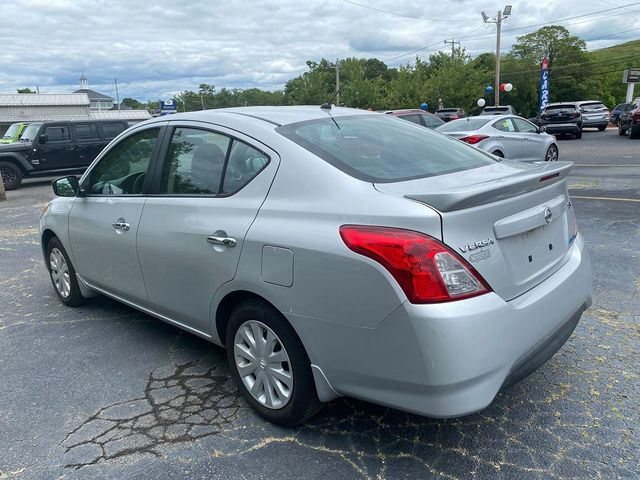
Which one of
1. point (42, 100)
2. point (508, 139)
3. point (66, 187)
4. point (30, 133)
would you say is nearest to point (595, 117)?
point (508, 139)

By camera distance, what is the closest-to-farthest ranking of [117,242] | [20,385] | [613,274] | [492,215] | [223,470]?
[492,215]
[223,470]
[20,385]
[117,242]
[613,274]

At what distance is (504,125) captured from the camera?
461 inches

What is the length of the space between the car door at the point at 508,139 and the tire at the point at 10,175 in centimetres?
1280

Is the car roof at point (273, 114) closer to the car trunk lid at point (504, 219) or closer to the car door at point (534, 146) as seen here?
the car trunk lid at point (504, 219)

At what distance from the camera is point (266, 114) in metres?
3.18

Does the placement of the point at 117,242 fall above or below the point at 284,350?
above

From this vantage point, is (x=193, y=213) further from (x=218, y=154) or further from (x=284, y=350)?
(x=284, y=350)

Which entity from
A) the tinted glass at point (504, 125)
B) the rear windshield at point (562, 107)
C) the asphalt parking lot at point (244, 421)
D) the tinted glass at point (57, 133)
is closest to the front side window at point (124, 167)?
the asphalt parking lot at point (244, 421)

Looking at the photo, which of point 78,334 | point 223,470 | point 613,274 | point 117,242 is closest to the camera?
point 223,470

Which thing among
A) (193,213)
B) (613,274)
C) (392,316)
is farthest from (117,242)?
(613,274)

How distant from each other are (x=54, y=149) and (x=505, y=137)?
12.5 m

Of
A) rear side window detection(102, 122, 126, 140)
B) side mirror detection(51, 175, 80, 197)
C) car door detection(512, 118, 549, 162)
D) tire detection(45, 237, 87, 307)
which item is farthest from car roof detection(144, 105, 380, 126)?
rear side window detection(102, 122, 126, 140)

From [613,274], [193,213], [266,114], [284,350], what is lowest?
[613,274]

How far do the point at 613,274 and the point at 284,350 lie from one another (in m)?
3.66
